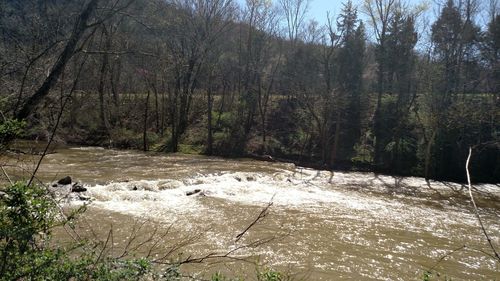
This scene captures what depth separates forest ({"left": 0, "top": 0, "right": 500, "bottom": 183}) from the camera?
24703mm

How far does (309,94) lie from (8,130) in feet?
92.6

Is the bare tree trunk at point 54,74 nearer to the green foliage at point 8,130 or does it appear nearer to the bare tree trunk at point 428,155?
the green foliage at point 8,130

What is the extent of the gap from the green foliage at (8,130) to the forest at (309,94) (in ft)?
52.7

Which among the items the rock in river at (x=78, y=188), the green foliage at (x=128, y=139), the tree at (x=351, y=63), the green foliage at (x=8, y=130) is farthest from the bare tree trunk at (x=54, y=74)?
the tree at (x=351, y=63)

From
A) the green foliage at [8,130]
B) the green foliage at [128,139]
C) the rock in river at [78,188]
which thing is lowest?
the rock in river at [78,188]

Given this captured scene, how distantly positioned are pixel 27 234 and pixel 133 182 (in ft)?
35.0

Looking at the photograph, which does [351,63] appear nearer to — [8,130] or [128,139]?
[128,139]

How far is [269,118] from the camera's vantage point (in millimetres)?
35688

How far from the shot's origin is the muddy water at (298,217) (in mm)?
8852

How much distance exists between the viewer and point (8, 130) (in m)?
5.01

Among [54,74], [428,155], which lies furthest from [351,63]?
[54,74]

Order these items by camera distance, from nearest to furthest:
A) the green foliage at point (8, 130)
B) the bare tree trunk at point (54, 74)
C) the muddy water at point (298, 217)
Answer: the green foliage at point (8, 130)
the bare tree trunk at point (54, 74)
the muddy water at point (298, 217)

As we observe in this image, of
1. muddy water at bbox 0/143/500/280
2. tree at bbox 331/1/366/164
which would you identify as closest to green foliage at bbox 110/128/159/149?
muddy water at bbox 0/143/500/280

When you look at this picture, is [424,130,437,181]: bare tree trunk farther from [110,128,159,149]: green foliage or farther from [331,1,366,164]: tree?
[110,128,159,149]: green foliage
